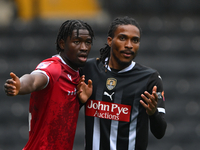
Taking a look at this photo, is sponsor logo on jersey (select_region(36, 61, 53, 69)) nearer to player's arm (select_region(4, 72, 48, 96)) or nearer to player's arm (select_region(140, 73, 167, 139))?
player's arm (select_region(4, 72, 48, 96))

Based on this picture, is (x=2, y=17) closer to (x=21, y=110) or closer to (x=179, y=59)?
(x=21, y=110)

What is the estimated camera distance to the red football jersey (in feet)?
8.64

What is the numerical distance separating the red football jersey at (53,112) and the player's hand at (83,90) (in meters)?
0.08

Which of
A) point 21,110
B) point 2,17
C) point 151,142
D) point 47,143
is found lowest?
point 151,142

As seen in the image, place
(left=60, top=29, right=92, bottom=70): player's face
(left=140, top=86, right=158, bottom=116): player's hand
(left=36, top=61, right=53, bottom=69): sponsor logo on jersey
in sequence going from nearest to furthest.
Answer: (left=140, top=86, right=158, bottom=116): player's hand < (left=36, top=61, right=53, bottom=69): sponsor logo on jersey < (left=60, top=29, right=92, bottom=70): player's face

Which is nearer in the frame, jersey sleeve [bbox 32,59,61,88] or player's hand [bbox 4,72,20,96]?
player's hand [bbox 4,72,20,96]

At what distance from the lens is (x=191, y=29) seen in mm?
6566

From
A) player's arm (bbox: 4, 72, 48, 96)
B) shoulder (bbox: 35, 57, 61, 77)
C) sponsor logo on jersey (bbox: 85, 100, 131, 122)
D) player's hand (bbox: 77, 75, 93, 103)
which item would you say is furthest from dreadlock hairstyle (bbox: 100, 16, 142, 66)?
player's arm (bbox: 4, 72, 48, 96)

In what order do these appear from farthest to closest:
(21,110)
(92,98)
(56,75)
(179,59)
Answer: (179,59) → (21,110) → (92,98) → (56,75)

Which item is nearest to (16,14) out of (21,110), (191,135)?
(21,110)

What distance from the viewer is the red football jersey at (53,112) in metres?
2.63

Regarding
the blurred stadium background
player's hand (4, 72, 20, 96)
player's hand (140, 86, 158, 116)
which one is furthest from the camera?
the blurred stadium background

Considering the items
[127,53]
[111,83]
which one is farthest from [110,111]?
[127,53]

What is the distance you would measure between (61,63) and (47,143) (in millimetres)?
710
